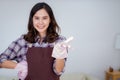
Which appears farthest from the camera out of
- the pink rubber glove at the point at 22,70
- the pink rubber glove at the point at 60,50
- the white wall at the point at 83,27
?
the white wall at the point at 83,27

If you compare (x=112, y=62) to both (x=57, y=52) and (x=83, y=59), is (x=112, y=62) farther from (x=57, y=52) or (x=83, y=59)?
(x=57, y=52)

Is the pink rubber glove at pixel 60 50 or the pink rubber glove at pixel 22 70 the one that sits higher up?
the pink rubber glove at pixel 60 50

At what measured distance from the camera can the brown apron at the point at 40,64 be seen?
141 cm

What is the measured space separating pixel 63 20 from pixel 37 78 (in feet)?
5.60

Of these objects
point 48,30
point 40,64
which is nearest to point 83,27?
point 48,30

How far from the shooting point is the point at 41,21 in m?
1.41

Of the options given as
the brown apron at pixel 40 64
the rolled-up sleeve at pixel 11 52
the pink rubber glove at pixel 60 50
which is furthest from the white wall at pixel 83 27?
the pink rubber glove at pixel 60 50

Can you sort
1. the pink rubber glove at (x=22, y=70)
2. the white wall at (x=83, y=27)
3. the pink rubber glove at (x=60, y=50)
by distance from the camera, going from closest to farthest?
the pink rubber glove at (x=60, y=50) → the pink rubber glove at (x=22, y=70) → the white wall at (x=83, y=27)

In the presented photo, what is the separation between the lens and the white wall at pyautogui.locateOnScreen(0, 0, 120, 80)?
2900mm

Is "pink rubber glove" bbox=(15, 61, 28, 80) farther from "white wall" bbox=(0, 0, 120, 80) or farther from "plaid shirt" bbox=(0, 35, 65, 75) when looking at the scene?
"white wall" bbox=(0, 0, 120, 80)

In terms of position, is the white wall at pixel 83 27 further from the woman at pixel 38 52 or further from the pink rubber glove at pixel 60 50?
the pink rubber glove at pixel 60 50

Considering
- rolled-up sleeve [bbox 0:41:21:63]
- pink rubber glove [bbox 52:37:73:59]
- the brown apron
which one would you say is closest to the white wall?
rolled-up sleeve [bbox 0:41:21:63]

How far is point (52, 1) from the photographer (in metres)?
2.98

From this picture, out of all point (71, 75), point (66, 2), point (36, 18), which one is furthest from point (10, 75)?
point (36, 18)
